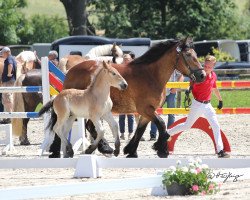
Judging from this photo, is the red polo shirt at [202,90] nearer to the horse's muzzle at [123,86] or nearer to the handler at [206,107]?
the handler at [206,107]

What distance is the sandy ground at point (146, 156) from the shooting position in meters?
11.5

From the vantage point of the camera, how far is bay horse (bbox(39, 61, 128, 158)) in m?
14.9

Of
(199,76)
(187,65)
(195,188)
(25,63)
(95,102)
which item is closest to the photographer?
(195,188)

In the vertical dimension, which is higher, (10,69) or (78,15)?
(78,15)

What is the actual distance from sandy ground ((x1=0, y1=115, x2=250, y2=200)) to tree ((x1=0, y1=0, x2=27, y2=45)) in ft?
80.2

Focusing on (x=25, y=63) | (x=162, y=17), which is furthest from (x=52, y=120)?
(x=162, y=17)

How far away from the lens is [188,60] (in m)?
15.6

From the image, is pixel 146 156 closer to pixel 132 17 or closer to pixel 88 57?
pixel 88 57

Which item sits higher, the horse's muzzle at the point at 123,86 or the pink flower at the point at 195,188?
the horse's muzzle at the point at 123,86

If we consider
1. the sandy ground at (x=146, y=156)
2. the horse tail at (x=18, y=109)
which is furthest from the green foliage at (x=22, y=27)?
the horse tail at (x=18, y=109)

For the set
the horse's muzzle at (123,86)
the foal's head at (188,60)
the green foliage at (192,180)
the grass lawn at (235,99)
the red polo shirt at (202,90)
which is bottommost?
the grass lawn at (235,99)

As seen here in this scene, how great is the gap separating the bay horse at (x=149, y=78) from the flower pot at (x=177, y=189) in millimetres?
3979

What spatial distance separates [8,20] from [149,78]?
115ft

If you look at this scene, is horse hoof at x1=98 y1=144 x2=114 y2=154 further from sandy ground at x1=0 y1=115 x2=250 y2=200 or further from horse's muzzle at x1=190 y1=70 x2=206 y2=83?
horse's muzzle at x1=190 y1=70 x2=206 y2=83
